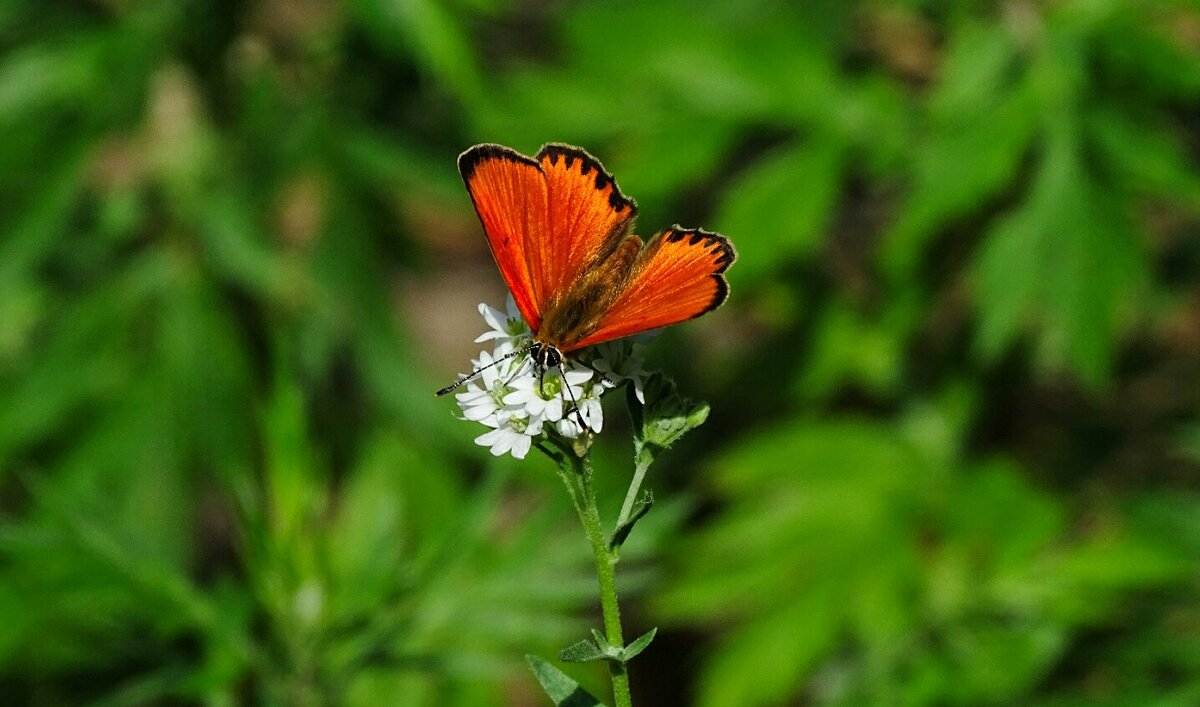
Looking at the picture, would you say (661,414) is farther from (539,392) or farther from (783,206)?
(783,206)

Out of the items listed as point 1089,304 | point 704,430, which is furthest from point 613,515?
point 704,430

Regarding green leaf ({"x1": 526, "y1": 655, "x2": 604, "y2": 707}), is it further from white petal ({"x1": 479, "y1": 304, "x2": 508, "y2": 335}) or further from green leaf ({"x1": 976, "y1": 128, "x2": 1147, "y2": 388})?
green leaf ({"x1": 976, "y1": 128, "x2": 1147, "y2": 388})

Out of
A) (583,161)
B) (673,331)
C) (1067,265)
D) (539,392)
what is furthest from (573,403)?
(673,331)

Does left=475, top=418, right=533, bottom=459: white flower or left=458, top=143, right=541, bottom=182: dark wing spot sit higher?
left=458, top=143, right=541, bottom=182: dark wing spot

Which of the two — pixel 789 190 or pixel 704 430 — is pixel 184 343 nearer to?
pixel 789 190

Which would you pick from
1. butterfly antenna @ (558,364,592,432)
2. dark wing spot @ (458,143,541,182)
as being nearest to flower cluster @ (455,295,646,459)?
butterfly antenna @ (558,364,592,432)

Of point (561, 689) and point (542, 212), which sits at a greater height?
point (542, 212)

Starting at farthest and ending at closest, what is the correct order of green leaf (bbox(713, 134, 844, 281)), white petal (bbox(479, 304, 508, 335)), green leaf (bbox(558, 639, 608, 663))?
green leaf (bbox(713, 134, 844, 281))
white petal (bbox(479, 304, 508, 335))
green leaf (bbox(558, 639, 608, 663))
